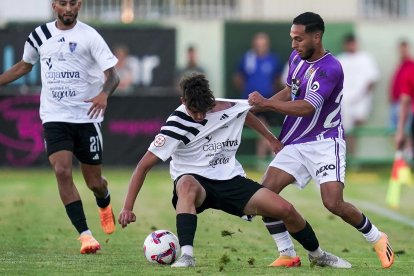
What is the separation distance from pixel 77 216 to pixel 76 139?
90 cm

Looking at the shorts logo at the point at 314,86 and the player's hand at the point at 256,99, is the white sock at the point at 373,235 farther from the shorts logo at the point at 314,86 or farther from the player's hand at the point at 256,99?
the player's hand at the point at 256,99

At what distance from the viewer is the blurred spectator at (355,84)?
23594 mm

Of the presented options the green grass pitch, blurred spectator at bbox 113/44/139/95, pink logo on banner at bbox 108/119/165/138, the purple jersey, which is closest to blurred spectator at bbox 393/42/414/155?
the green grass pitch

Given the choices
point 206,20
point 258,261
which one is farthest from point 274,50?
point 258,261

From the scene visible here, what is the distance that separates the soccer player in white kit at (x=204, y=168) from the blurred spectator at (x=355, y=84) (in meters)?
13.8

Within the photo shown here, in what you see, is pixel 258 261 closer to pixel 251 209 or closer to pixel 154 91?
pixel 251 209

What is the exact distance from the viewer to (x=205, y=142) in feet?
31.8

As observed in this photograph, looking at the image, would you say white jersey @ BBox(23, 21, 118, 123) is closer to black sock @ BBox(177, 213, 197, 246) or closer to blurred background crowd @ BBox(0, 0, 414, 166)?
black sock @ BBox(177, 213, 197, 246)

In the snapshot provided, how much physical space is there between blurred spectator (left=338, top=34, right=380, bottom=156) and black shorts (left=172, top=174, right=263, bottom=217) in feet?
45.9

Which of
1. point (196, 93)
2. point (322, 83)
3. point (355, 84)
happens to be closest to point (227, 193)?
point (196, 93)

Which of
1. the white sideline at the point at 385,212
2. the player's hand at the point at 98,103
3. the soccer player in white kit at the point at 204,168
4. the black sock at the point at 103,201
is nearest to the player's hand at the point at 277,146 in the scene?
the soccer player in white kit at the point at 204,168

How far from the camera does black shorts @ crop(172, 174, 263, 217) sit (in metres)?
9.62

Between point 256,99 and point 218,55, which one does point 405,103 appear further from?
point 218,55

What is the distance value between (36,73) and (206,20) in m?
3.75
